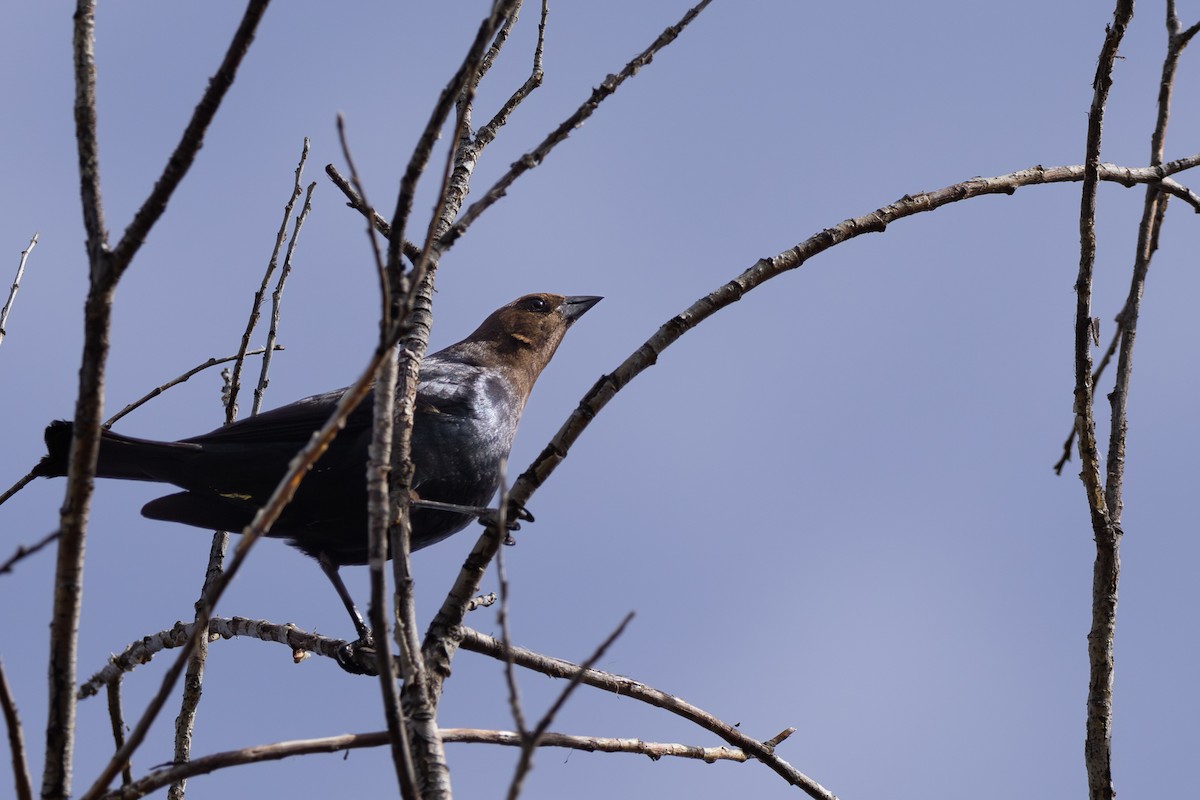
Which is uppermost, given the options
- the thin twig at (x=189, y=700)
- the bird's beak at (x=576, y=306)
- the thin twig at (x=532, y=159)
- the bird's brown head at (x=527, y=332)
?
the bird's beak at (x=576, y=306)

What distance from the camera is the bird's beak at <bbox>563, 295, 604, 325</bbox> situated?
256 inches

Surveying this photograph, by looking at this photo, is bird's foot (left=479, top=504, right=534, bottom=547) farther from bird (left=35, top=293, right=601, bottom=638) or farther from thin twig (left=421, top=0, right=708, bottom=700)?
bird (left=35, top=293, right=601, bottom=638)

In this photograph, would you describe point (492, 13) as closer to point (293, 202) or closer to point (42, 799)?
point (42, 799)

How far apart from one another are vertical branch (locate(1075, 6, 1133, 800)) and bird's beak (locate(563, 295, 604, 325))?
12.5ft

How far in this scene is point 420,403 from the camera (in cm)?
489

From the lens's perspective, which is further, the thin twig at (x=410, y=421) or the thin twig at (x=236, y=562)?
the thin twig at (x=410, y=421)

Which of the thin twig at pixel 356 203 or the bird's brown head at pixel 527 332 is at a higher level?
the bird's brown head at pixel 527 332

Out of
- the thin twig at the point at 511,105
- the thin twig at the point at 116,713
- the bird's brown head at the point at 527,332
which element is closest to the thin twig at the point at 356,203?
the thin twig at the point at 511,105

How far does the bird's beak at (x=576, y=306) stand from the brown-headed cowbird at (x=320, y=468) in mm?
1445

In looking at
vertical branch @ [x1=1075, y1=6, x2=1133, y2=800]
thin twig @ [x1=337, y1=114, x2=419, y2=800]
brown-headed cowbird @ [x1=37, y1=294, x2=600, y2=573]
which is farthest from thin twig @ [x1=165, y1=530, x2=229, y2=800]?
vertical branch @ [x1=1075, y1=6, x2=1133, y2=800]

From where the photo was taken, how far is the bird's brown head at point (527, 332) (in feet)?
19.6

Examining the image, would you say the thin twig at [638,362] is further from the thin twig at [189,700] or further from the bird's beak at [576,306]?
the bird's beak at [576,306]

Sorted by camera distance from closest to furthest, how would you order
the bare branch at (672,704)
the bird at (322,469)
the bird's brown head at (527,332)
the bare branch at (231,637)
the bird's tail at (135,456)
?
the bare branch at (672,704)
the bare branch at (231,637)
the bird's tail at (135,456)
the bird at (322,469)
the bird's brown head at (527,332)

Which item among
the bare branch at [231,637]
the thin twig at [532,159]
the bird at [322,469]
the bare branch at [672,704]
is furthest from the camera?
the bird at [322,469]
